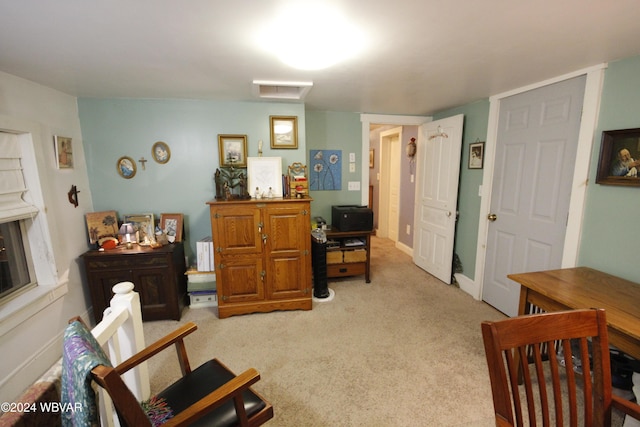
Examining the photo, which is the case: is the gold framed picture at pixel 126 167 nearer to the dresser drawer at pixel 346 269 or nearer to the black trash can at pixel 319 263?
the black trash can at pixel 319 263

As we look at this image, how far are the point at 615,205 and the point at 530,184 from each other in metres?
0.62

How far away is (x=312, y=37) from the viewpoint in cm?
147

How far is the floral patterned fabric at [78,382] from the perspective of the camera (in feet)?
2.60

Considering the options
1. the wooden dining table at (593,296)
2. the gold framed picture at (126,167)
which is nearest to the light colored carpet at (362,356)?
the wooden dining table at (593,296)

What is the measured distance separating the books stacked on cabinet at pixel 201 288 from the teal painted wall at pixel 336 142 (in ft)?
4.90

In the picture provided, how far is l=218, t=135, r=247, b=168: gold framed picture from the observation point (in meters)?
2.88

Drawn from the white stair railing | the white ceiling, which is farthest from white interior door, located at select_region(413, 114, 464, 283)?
the white stair railing

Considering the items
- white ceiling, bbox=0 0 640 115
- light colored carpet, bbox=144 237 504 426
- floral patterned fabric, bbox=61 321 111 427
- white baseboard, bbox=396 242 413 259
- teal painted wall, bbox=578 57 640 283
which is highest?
white ceiling, bbox=0 0 640 115

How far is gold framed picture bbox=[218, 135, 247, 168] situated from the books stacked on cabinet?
115cm

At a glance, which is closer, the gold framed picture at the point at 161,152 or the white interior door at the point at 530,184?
the white interior door at the point at 530,184

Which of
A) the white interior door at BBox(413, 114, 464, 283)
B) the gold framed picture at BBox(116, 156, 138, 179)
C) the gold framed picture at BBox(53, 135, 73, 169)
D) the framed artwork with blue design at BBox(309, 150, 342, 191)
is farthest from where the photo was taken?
the framed artwork with blue design at BBox(309, 150, 342, 191)

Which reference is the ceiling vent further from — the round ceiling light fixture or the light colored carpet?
the light colored carpet

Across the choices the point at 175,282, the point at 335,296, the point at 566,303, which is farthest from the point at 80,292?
the point at 566,303

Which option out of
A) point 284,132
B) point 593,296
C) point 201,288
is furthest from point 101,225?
point 593,296
